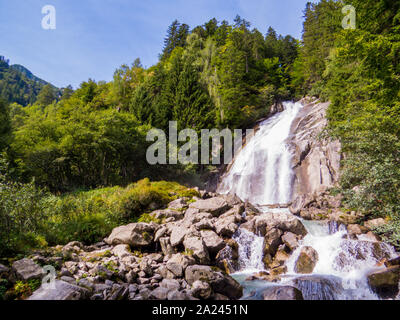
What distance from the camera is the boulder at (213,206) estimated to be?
36.7 feet

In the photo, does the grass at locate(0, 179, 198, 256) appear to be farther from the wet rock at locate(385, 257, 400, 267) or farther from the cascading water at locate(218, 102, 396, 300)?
the wet rock at locate(385, 257, 400, 267)

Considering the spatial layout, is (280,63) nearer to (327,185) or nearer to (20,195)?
(327,185)

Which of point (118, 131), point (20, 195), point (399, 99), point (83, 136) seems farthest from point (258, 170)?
point (20, 195)

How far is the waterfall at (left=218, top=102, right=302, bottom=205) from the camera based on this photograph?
18420mm

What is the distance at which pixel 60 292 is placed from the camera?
431 cm

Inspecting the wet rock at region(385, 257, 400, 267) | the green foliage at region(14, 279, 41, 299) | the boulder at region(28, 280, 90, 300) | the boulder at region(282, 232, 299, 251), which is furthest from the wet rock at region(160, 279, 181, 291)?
the wet rock at region(385, 257, 400, 267)

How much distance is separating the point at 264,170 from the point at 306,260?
12.7 metres

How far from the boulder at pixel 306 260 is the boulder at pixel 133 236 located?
550cm

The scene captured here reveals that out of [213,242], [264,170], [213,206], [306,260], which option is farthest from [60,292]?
[264,170]

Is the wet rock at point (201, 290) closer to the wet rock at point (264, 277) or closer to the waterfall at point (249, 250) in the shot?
the wet rock at point (264, 277)

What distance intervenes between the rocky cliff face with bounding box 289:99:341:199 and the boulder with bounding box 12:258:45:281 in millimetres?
14576

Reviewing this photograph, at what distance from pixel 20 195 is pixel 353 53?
53.9 feet

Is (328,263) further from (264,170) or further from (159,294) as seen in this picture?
(264,170)

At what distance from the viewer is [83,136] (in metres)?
18.4
